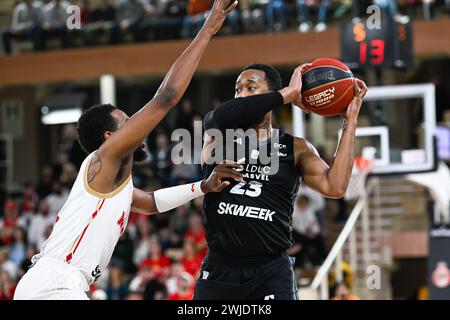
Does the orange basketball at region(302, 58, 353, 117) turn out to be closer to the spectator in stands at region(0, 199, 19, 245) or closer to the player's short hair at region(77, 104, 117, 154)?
the player's short hair at region(77, 104, 117, 154)

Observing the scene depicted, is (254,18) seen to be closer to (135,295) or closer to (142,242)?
(142,242)

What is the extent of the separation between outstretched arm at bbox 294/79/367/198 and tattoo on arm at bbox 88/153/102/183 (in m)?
1.28

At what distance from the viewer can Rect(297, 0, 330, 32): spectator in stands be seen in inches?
704

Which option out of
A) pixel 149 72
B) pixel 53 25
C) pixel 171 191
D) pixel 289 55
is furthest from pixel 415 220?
pixel 171 191

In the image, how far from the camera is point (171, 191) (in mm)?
6234

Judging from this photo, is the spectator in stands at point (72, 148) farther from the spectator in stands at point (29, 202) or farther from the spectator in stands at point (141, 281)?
the spectator in stands at point (141, 281)

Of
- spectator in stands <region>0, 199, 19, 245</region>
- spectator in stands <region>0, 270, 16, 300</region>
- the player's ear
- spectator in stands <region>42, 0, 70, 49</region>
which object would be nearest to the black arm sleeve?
the player's ear

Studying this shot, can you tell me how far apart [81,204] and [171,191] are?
1.00 m

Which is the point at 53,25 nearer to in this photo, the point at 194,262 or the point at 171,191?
the point at 194,262

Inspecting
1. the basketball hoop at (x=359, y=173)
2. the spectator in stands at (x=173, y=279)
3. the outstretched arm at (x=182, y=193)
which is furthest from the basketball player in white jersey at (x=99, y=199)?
the spectator in stands at (x=173, y=279)

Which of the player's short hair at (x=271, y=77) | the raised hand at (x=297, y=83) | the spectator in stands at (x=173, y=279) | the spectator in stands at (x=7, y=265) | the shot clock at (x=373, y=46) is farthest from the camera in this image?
the spectator in stands at (x=7, y=265)

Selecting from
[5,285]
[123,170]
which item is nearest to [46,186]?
[5,285]

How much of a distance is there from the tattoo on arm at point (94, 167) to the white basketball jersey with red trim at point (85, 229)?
3 centimetres

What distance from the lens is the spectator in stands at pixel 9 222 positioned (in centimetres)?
1681
